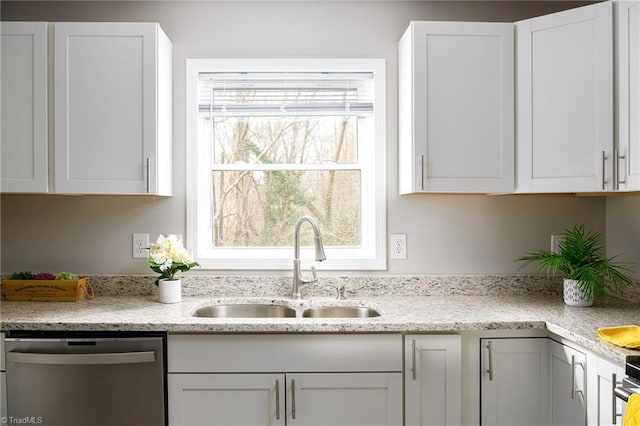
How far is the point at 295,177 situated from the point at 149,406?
1.32 meters

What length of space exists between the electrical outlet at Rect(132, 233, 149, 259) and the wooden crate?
1.02ft

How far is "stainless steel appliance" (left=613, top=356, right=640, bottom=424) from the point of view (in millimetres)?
1434

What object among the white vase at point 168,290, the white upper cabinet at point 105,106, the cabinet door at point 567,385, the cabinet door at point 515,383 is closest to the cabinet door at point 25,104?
the white upper cabinet at point 105,106

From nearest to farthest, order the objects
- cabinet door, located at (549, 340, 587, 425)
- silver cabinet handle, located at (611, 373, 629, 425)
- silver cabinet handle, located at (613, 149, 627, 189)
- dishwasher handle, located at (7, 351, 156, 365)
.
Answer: silver cabinet handle, located at (611, 373, 629, 425)
cabinet door, located at (549, 340, 587, 425)
dishwasher handle, located at (7, 351, 156, 365)
silver cabinet handle, located at (613, 149, 627, 189)

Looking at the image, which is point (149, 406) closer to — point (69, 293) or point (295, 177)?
point (69, 293)

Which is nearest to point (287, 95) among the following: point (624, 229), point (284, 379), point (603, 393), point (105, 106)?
point (105, 106)

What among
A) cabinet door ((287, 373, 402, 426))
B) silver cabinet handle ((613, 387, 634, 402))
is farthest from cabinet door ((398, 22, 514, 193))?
silver cabinet handle ((613, 387, 634, 402))

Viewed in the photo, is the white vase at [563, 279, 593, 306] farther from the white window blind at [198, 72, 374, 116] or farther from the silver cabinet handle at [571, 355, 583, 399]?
the white window blind at [198, 72, 374, 116]

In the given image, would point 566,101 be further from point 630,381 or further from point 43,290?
point 43,290

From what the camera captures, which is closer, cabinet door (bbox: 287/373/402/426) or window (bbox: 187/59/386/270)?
cabinet door (bbox: 287/373/402/426)

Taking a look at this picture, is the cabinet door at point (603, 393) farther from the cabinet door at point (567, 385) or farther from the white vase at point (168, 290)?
the white vase at point (168, 290)

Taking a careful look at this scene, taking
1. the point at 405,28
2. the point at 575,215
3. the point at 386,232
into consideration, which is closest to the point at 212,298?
the point at 386,232

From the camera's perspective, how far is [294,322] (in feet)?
6.40

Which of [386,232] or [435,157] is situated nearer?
[435,157]
